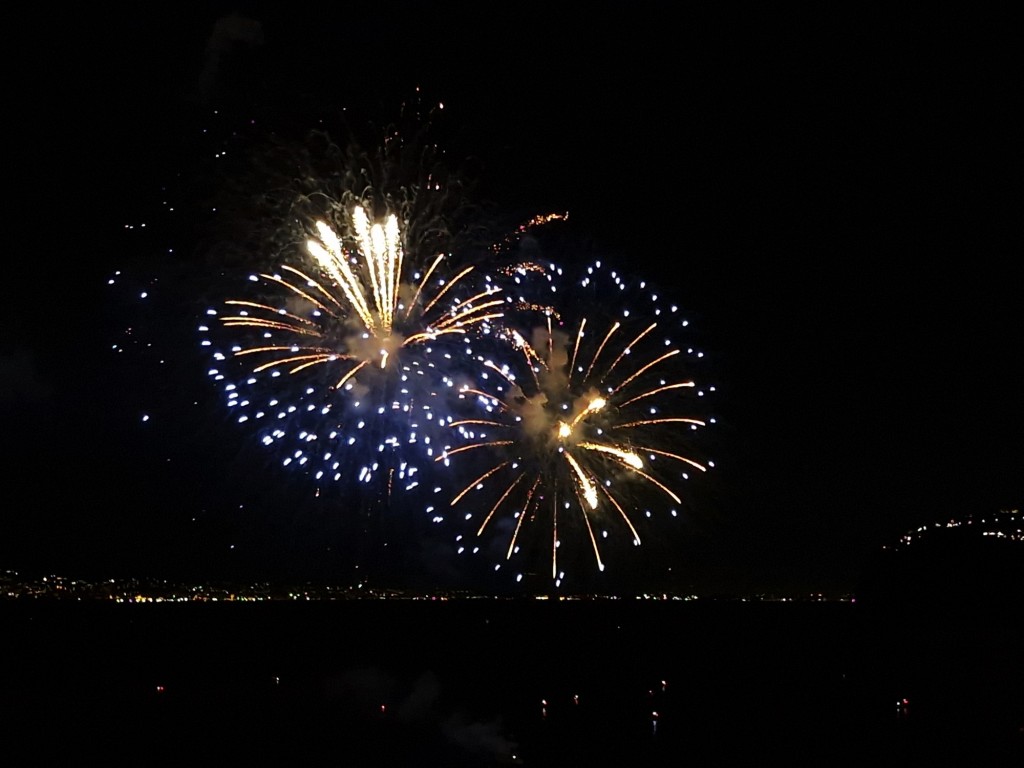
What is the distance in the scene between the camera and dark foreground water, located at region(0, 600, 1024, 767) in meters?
13.2

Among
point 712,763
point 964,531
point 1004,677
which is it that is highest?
point 964,531

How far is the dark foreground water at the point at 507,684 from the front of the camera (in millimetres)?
13203

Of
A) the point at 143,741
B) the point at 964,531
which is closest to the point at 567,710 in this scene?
the point at 143,741

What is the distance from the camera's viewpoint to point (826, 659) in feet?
62.3

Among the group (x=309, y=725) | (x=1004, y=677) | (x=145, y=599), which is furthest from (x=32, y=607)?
(x=1004, y=677)

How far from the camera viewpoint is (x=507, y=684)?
57.8 feet

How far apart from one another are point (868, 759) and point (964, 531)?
783cm

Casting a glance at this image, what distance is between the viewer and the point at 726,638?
19672 mm

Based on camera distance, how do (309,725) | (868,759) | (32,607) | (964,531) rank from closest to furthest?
(868,759)
(309,725)
(32,607)
(964,531)

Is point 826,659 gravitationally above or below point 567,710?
above

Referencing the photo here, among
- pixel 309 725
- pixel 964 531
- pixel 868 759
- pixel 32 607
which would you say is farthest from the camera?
pixel 964 531

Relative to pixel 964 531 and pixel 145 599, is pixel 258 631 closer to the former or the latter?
pixel 145 599

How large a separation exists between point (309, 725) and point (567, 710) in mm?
5279

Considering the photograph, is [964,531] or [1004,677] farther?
[964,531]
